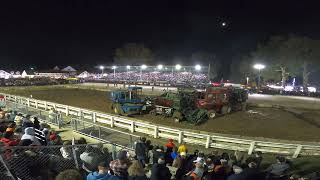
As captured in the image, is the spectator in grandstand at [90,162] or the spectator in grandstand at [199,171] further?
the spectator in grandstand at [199,171]

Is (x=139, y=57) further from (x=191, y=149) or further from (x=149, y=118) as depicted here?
(x=191, y=149)

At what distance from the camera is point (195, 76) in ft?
246

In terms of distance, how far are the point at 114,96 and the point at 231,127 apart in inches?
Answer: 394

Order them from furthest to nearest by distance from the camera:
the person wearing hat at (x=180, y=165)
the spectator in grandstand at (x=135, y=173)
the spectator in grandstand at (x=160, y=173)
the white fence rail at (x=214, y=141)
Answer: the white fence rail at (x=214, y=141), the person wearing hat at (x=180, y=165), the spectator in grandstand at (x=160, y=173), the spectator in grandstand at (x=135, y=173)

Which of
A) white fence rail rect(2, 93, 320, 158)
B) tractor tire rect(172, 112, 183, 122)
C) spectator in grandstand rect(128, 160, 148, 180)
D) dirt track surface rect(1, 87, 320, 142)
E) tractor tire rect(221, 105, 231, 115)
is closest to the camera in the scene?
spectator in grandstand rect(128, 160, 148, 180)

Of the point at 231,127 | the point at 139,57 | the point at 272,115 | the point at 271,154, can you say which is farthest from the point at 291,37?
the point at 139,57

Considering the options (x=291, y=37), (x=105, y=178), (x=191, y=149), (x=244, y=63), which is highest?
(x=291, y=37)

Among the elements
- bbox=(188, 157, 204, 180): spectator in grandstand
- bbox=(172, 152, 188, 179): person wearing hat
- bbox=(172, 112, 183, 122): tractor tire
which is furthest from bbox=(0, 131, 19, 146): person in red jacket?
bbox=(172, 112, 183, 122): tractor tire

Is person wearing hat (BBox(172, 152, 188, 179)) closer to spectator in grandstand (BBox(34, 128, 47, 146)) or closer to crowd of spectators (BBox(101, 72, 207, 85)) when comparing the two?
spectator in grandstand (BBox(34, 128, 47, 146))

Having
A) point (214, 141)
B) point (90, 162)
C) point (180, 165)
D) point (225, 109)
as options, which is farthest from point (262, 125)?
point (90, 162)

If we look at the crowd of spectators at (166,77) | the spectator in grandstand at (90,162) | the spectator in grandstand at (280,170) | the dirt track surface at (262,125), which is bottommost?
the dirt track surface at (262,125)

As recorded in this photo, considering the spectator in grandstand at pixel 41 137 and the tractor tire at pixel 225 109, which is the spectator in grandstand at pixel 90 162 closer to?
the spectator in grandstand at pixel 41 137

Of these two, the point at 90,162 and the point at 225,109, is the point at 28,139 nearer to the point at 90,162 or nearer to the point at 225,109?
the point at 90,162

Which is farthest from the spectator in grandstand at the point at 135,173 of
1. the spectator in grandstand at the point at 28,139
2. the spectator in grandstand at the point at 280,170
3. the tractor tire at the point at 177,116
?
the tractor tire at the point at 177,116
